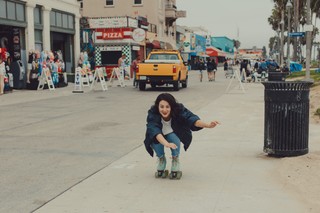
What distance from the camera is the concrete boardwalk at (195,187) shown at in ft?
16.0

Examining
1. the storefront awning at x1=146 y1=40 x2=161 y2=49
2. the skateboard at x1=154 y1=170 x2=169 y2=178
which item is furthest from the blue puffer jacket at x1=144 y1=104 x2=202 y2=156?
the storefront awning at x1=146 y1=40 x2=161 y2=49

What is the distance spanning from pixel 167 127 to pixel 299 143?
2264 millimetres

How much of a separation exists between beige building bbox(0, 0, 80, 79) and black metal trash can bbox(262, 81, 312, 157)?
18.0 m

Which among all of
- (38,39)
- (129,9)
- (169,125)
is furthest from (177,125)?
(129,9)

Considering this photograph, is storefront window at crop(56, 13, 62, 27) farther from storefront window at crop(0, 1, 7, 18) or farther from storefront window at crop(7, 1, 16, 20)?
storefront window at crop(0, 1, 7, 18)

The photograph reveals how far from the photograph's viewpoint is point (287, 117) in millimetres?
6906

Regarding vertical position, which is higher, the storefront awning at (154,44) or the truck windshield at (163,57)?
the storefront awning at (154,44)

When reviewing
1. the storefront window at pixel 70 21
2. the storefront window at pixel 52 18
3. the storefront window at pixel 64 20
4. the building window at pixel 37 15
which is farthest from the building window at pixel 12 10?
the storefront window at pixel 70 21

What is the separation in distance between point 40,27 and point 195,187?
2215cm

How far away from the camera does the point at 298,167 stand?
6.46 meters

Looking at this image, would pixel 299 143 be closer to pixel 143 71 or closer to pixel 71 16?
pixel 143 71

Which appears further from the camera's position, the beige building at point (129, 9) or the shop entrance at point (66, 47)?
the beige building at point (129, 9)

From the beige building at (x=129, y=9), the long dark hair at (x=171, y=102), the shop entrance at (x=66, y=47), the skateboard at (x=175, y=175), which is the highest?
the beige building at (x=129, y=9)

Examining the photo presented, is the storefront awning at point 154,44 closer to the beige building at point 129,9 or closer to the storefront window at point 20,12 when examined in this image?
the beige building at point 129,9
